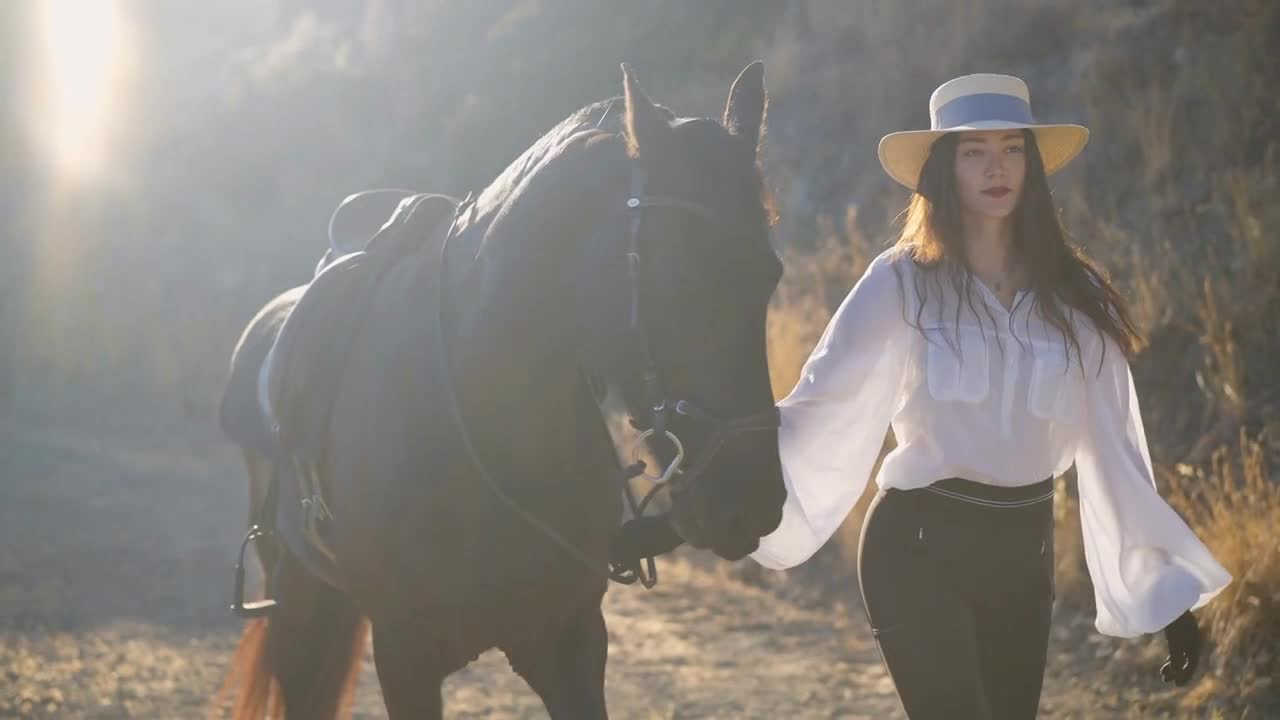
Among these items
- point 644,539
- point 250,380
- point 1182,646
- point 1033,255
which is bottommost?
point 1182,646

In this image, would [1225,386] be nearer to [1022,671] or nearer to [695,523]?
[1022,671]

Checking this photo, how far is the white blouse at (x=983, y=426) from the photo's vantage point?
283 centimetres

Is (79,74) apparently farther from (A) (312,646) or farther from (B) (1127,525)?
(B) (1127,525)

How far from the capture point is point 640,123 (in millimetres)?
2520

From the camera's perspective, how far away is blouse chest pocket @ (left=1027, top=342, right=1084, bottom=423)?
9.30 feet

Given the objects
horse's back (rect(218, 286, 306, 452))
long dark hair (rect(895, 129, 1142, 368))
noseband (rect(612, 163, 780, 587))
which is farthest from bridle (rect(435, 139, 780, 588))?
horse's back (rect(218, 286, 306, 452))

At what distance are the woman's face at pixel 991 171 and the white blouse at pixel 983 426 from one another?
173mm

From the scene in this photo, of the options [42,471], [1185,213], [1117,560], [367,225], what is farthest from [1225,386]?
[42,471]

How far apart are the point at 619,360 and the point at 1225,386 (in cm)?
459

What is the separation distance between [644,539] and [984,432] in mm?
771

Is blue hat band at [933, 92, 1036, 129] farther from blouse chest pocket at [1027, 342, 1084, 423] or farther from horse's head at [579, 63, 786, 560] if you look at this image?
horse's head at [579, 63, 786, 560]

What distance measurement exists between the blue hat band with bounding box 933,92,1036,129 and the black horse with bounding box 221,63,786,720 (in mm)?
489

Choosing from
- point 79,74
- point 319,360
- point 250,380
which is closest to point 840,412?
point 319,360

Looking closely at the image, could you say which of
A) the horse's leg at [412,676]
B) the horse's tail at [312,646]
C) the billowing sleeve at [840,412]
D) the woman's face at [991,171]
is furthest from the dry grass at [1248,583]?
the horse's tail at [312,646]
